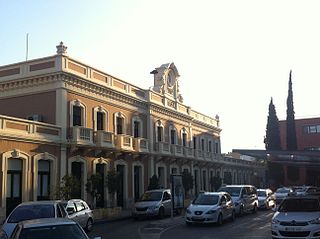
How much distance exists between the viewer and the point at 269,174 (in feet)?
228

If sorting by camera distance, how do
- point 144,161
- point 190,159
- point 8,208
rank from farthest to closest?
point 190,159, point 144,161, point 8,208

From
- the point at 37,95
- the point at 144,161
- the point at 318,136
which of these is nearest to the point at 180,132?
the point at 144,161

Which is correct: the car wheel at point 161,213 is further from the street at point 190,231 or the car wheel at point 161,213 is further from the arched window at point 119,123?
the arched window at point 119,123

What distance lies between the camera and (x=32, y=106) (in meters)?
31.1

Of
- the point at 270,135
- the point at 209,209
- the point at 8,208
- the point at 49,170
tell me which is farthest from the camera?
the point at 270,135

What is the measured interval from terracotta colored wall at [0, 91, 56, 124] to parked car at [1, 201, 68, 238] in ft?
50.4

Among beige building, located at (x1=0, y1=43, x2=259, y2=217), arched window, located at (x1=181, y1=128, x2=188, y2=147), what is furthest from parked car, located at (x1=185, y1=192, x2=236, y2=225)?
arched window, located at (x1=181, y1=128, x2=188, y2=147)

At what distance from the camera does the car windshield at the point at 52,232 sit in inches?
332

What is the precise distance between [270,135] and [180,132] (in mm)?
24029

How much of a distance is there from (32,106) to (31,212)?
1742 centimetres

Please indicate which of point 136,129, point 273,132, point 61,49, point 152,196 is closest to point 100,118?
point 136,129

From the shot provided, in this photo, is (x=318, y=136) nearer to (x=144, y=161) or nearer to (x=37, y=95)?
(x=144, y=161)

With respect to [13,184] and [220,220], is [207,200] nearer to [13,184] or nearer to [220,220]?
[220,220]

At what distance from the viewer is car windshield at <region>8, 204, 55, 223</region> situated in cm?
1446
